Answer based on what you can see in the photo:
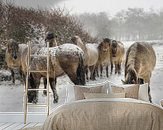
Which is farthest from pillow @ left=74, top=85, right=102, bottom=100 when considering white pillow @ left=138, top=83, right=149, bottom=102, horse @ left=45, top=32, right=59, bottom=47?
horse @ left=45, top=32, right=59, bottom=47

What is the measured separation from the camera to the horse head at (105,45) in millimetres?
5898

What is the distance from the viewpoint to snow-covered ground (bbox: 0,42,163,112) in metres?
5.80

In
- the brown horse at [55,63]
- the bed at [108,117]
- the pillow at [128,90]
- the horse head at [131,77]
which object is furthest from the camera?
the brown horse at [55,63]

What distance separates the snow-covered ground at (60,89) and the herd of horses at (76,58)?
9 cm

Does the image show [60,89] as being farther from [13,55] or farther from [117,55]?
[117,55]

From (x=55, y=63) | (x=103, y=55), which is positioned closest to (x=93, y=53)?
(x=103, y=55)

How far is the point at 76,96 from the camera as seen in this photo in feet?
15.9

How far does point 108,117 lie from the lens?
142 inches

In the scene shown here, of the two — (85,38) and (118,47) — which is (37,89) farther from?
(118,47)

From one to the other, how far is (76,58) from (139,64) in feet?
3.54

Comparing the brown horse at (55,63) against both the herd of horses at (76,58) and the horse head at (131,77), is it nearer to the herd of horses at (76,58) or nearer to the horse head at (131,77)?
the herd of horses at (76,58)

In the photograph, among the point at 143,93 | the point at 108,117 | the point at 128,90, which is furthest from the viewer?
the point at 143,93

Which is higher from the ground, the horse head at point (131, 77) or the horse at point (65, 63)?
the horse at point (65, 63)

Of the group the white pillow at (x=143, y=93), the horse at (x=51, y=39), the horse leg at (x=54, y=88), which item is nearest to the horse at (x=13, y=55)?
the horse at (x=51, y=39)
